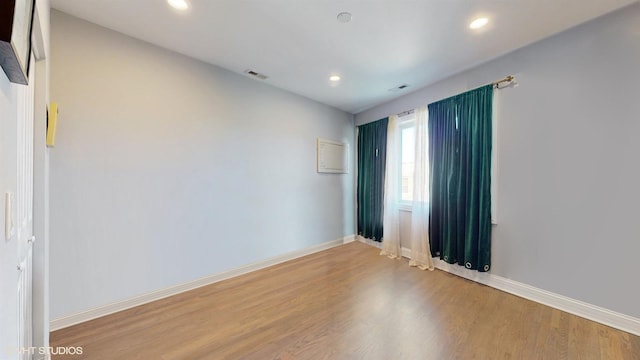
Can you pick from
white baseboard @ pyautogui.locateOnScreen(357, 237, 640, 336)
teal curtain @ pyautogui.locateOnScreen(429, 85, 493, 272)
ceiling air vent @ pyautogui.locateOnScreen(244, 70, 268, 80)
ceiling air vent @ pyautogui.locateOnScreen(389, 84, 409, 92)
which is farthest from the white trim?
ceiling air vent @ pyautogui.locateOnScreen(244, 70, 268, 80)

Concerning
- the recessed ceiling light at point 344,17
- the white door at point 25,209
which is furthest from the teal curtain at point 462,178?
the white door at point 25,209

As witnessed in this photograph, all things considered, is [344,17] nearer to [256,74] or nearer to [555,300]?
[256,74]

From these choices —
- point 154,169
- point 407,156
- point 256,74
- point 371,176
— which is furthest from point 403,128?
point 154,169

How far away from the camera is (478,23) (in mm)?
1966

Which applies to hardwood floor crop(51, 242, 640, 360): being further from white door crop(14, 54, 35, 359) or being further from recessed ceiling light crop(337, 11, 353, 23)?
recessed ceiling light crop(337, 11, 353, 23)

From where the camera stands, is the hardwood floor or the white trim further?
the white trim

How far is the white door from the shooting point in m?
0.86

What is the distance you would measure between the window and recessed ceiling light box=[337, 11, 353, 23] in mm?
1996

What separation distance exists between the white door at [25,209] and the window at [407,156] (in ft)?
12.1

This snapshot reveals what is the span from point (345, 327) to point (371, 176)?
8.84ft

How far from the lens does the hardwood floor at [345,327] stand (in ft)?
5.25

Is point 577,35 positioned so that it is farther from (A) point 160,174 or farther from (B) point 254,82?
(A) point 160,174

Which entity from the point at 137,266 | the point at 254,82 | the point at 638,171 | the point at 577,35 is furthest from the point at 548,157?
the point at 137,266

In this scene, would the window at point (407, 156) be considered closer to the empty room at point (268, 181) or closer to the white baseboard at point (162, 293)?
the empty room at point (268, 181)
